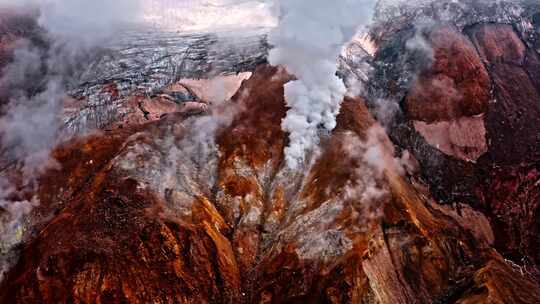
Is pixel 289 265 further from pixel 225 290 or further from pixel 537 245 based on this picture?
pixel 537 245

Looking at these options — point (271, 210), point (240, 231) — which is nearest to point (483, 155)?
point (271, 210)

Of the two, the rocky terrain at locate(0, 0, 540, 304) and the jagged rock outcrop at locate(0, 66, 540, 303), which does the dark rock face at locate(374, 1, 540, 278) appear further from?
the jagged rock outcrop at locate(0, 66, 540, 303)

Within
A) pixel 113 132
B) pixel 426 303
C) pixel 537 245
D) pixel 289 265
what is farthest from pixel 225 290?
pixel 537 245

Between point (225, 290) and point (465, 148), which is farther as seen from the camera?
point (465, 148)

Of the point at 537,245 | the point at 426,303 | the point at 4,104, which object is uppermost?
the point at 4,104

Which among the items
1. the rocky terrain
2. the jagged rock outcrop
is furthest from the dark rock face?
the jagged rock outcrop

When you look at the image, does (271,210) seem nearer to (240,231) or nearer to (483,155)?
(240,231)

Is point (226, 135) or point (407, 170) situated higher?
point (226, 135)
